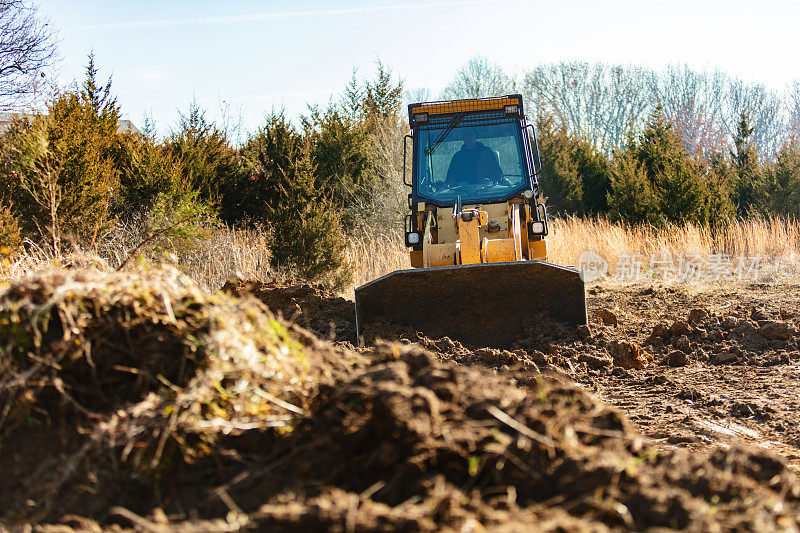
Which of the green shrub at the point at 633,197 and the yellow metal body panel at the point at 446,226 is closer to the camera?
the yellow metal body panel at the point at 446,226

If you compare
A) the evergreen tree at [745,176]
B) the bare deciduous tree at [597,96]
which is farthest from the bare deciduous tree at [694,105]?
the evergreen tree at [745,176]

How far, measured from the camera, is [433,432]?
2.30 m

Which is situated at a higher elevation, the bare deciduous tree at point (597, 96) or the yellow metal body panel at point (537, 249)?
the bare deciduous tree at point (597, 96)

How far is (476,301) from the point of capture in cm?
685

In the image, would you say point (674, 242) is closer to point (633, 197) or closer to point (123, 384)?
point (633, 197)

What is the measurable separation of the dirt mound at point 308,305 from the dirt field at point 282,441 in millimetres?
4540

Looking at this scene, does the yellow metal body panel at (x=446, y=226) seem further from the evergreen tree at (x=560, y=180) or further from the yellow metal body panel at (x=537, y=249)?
the evergreen tree at (x=560, y=180)

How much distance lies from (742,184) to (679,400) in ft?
61.6

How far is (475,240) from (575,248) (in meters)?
8.09

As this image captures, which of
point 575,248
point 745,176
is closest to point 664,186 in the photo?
point 575,248

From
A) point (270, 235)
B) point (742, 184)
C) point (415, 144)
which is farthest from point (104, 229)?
point (742, 184)

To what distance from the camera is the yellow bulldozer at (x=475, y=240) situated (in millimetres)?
6832

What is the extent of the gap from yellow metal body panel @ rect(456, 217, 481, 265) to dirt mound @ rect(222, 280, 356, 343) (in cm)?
147

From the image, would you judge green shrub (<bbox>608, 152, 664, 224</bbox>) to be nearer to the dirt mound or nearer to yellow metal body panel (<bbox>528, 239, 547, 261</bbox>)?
yellow metal body panel (<bbox>528, 239, 547, 261</bbox>)
